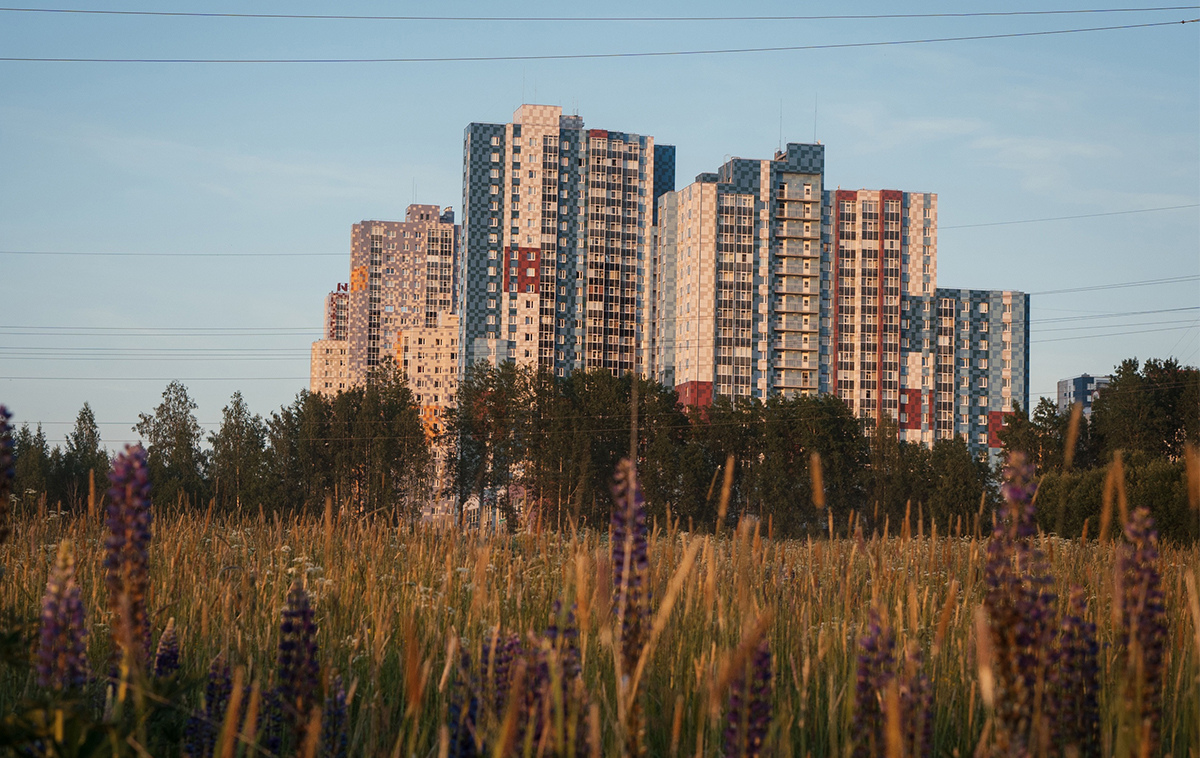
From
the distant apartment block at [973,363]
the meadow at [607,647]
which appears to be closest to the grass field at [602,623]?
the meadow at [607,647]

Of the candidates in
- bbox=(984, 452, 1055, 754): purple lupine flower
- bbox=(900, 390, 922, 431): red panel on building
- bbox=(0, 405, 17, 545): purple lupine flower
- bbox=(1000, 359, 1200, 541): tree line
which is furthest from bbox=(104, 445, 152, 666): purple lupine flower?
bbox=(900, 390, 922, 431): red panel on building

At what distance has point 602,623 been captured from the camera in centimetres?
200

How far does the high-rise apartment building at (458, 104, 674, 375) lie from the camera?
106m

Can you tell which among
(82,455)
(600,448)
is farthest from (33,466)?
(600,448)

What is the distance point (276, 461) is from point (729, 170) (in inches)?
2607

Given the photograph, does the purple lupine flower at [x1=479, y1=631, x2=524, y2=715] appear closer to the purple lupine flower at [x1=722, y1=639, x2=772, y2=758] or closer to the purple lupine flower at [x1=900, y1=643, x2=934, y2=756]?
the purple lupine flower at [x1=722, y1=639, x2=772, y2=758]

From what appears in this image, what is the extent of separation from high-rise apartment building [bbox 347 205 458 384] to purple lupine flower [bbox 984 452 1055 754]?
542 feet

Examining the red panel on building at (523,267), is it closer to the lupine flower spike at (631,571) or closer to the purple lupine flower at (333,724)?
the purple lupine flower at (333,724)

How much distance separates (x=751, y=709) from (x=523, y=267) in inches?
4167

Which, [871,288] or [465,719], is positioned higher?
[871,288]

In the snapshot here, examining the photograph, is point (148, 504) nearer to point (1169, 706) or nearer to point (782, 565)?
point (1169, 706)

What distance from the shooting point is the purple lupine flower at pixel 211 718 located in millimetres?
2556

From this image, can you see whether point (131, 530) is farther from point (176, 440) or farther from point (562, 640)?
point (176, 440)

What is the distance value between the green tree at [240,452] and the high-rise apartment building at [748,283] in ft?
177
